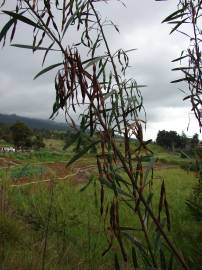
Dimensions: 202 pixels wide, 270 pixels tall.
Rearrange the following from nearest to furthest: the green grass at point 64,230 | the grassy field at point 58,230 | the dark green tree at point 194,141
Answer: the dark green tree at point 194,141, the grassy field at point 58,230, the green grass at point 64,230

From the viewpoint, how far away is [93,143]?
4.88ft

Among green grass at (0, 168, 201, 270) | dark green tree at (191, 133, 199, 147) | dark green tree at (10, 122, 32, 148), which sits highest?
dark green tree at (10, 122, 32, 148)

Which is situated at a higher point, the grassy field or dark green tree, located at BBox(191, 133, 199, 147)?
dark green tree, located at BBox(191, 133, 199, 147)

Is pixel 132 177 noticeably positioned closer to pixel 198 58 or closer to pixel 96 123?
pixel 96 123

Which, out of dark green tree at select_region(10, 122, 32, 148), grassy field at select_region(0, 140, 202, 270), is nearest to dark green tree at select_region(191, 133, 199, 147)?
grassy field at select_region(0, 140, 202, 270)

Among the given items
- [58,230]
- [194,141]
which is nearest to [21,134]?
[58,230]

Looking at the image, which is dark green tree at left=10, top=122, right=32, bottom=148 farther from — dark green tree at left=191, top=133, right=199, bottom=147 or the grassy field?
dark green tree at left=191, top=133, right=199, bottom=147

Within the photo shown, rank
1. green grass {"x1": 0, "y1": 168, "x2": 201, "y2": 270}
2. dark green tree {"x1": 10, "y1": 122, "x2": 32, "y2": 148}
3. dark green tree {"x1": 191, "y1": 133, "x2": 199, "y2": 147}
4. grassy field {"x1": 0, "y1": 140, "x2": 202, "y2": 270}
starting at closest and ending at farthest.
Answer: dark green tree {"x1": 191, "y1": 133, "x2": 199, "y2": 147} < grassy field {"x1": 0, "y1": 140, "x2": 202, "y2": 270} < green grass {"x1": 0, "y1": 168, "x2": 201, "y2": 270} < dark green tree {"x1": 10, "y1": 122, "x2": 32, "y2": 148}

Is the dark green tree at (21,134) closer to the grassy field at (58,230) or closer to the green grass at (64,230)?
the grassy field at (58,230)

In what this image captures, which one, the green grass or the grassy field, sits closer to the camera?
the grassy field

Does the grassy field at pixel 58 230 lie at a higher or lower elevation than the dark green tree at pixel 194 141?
lower

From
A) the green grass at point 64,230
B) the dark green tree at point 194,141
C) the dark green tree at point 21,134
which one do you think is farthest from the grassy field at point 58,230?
the dark green tree at point 21,134

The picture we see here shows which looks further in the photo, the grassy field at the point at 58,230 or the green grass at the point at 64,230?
the green grass at the point at 64,230

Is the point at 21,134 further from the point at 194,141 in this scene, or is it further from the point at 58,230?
the point at 194,141
